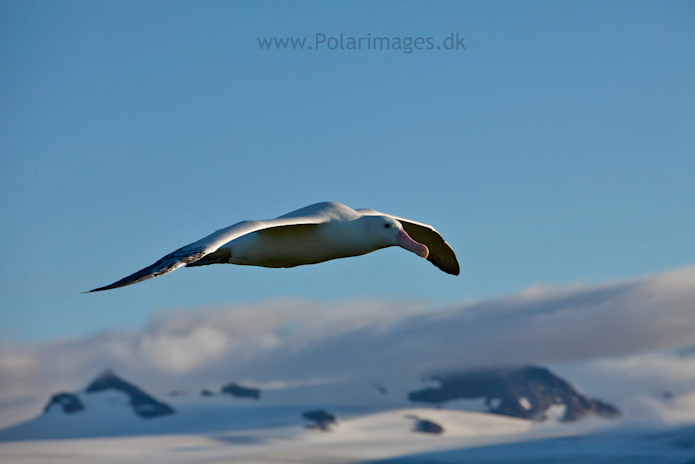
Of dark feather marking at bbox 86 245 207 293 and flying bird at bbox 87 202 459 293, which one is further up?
flying bird at bbox 87 202 459 293

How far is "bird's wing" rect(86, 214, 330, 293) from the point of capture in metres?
13.0

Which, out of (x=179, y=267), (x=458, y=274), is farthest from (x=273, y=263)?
(x=458, y=274)

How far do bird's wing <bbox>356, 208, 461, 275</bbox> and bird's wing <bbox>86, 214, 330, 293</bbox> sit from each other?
551 cm

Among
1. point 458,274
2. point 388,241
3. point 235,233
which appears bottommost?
point 235,233

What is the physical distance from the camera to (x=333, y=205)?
17.4 meters

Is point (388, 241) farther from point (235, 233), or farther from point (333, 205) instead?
point (235, 233)

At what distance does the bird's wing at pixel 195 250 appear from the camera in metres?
13.0

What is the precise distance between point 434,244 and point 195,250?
34.3 feet

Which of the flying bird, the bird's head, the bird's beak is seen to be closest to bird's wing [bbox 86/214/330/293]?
the flying bird

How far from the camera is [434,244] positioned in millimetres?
22891

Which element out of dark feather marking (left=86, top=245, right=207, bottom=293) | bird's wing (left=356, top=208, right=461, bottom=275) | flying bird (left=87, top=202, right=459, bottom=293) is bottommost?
dark feather marking (left=86, top=245, right=207, bottom=293)

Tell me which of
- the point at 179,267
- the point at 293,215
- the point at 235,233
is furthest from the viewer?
the point at 293,215

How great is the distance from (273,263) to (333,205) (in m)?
1.82

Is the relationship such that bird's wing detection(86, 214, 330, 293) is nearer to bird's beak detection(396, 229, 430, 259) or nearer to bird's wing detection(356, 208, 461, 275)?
bird's beak detection(396, 229, 430, 259)
